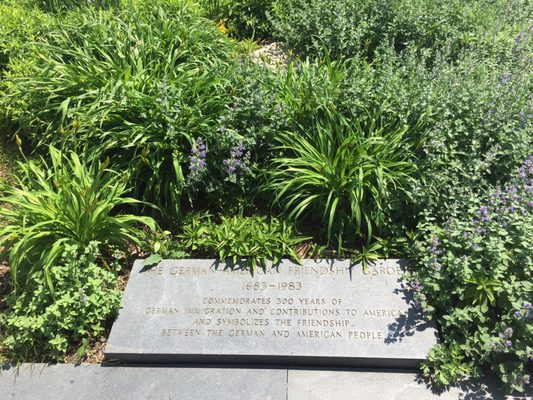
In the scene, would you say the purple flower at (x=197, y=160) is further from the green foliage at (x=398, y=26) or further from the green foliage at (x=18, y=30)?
the green foliage at (x=18, y=30)

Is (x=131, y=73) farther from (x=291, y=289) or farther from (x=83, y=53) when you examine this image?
(x=291, y=289)

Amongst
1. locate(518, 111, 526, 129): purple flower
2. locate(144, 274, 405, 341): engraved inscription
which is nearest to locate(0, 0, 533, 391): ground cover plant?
locate(518, 111, 526, 129): purple flower

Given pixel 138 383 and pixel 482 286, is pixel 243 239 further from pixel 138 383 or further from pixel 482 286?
pixel 482 286

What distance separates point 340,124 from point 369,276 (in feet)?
4.23

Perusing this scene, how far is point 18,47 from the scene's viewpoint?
18.2 feet

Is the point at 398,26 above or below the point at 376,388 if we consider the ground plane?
above

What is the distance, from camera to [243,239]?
13.0 ft

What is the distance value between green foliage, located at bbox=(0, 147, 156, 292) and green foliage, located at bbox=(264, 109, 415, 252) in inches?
47.3

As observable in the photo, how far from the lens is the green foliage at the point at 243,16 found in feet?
20.2

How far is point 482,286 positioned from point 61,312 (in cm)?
284

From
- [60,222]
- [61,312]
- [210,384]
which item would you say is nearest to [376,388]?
[210,384]

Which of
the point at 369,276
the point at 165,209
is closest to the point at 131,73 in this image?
the point at 165,209

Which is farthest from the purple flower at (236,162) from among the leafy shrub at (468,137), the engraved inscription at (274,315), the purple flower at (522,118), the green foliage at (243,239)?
→ the purple flower at (522,118)

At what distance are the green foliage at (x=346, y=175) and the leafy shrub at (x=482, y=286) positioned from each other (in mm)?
482
